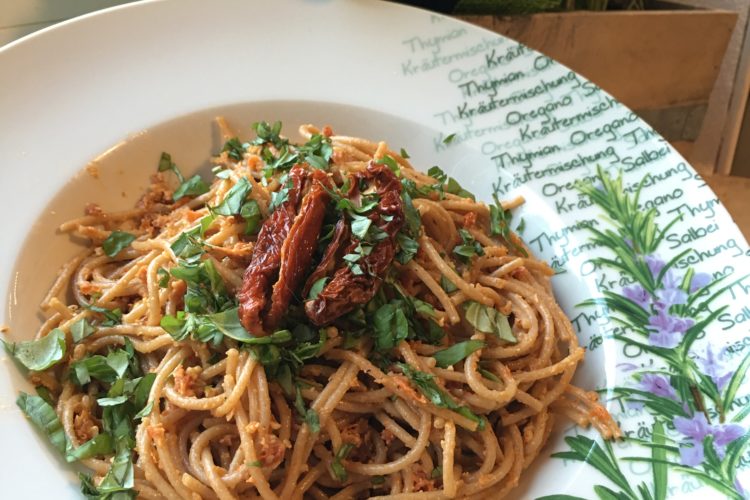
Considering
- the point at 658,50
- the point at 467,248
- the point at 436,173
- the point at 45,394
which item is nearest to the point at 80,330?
the point at 45,394

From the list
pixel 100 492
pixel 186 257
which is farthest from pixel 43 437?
pixel 186 257

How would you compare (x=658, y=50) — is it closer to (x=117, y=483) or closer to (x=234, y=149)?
(x=234, y=149)

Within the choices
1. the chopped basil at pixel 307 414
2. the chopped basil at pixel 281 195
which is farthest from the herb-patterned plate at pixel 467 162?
the chopped basil at pixel 281 195

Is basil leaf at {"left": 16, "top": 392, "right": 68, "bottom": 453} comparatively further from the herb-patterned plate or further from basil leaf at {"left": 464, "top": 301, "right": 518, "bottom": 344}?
basil leaf at {"left": 464, "top": 301, "right": 518, "bottom": 344}

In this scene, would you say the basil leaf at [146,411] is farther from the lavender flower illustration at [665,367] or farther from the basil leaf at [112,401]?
the lavender flower illustration at [665,367]

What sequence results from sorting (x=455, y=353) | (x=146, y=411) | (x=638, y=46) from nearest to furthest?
(x=146, y=411), (x=455, y=353), (x=638, y=46)

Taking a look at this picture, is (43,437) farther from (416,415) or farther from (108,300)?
(416,415)
